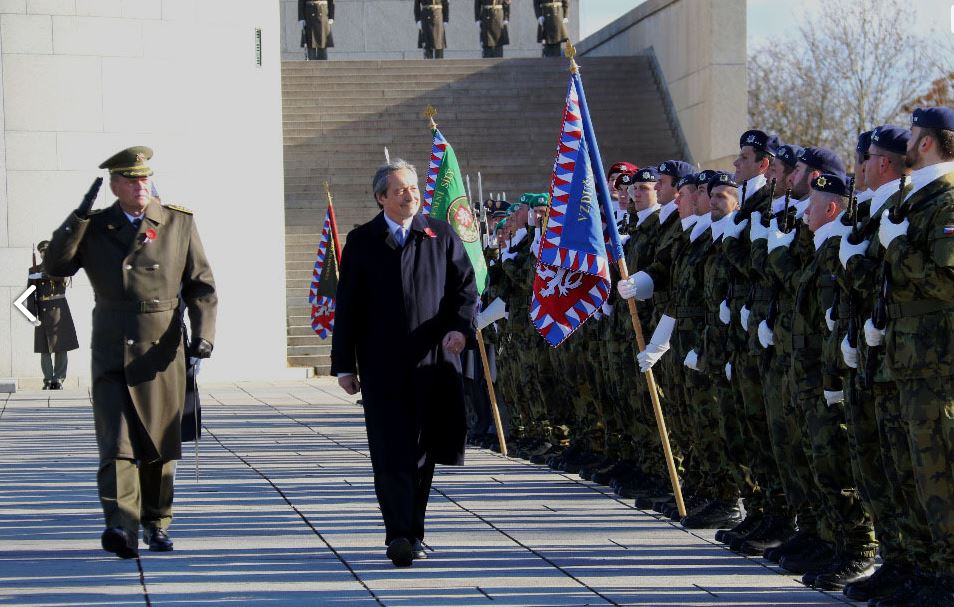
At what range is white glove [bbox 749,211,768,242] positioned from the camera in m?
7.93

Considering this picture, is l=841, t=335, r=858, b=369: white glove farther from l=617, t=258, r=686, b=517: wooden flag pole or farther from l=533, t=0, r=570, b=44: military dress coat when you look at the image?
l=533, t=0, r=570, b=44: military dress coat

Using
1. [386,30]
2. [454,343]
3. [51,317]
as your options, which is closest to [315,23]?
[386,30]

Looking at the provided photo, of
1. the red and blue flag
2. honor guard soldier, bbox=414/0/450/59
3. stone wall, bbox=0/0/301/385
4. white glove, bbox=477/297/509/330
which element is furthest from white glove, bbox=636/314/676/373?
honor guard soldier, bbox=414/0/450/59

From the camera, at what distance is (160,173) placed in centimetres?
2297

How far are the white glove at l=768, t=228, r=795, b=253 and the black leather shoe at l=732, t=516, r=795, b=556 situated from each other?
143cm

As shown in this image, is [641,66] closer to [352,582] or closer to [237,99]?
[237,99]

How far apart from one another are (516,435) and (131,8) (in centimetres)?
1189

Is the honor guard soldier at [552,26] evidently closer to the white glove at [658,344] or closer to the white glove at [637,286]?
the white glove at [637,286]

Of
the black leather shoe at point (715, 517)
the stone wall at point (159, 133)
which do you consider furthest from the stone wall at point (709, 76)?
the black leather shoe at point (715, 517)

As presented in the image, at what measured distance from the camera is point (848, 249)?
6.78m

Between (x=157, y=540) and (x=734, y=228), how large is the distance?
11.1 ft

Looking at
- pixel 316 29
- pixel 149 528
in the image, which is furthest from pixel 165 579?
pixel 316 29

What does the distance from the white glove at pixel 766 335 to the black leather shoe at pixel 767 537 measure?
3.25ft

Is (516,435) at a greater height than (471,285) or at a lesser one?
lesser
